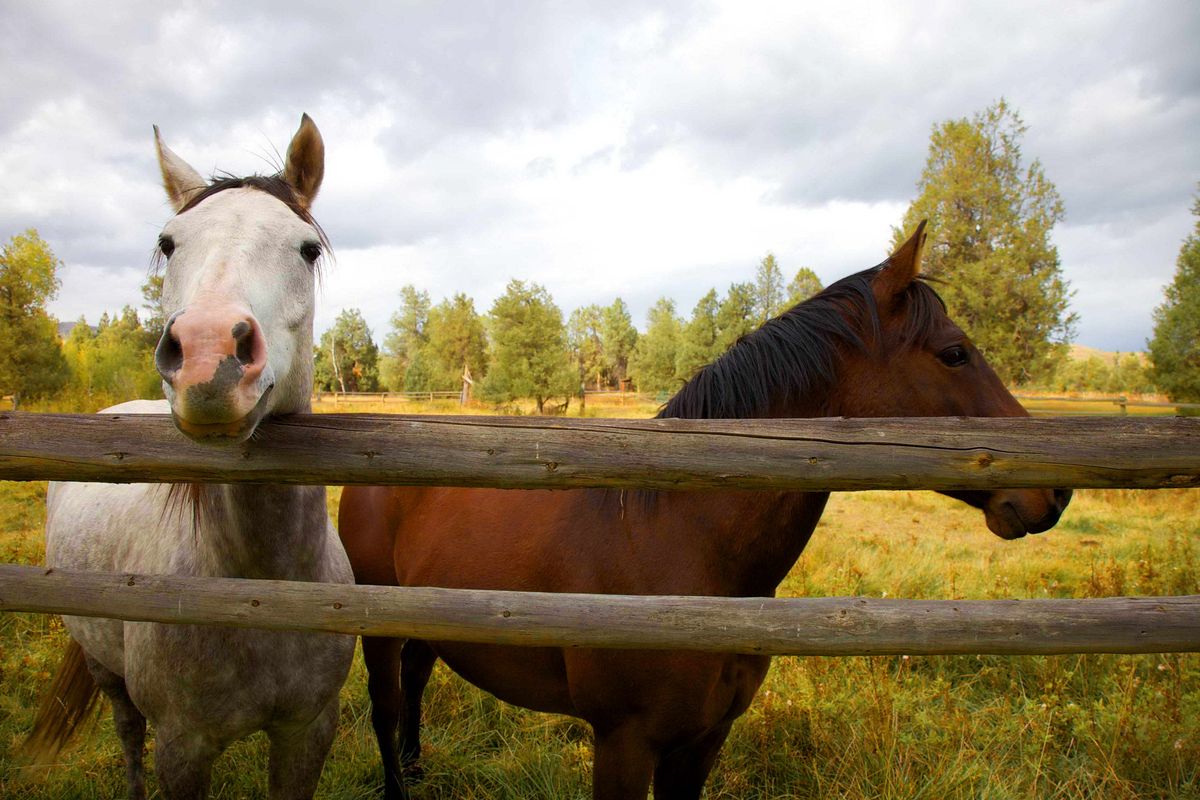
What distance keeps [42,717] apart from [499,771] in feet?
8.21

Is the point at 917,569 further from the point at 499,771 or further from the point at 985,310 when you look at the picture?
the point at 985,310

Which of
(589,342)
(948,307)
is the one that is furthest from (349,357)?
(948,307)

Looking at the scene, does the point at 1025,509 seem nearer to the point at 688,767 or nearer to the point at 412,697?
the point at 688,767

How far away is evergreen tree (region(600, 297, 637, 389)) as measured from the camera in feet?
196

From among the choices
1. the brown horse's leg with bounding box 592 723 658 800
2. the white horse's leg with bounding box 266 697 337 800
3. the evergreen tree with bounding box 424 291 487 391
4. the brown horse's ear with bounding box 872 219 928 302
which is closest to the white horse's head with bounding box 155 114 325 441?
the white horse's leg with bounding box 266 697 337 800

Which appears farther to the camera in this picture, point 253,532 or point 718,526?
point 718,526

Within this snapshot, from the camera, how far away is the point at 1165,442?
1.56m

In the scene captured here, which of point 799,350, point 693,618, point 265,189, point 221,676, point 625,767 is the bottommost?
point 625,767

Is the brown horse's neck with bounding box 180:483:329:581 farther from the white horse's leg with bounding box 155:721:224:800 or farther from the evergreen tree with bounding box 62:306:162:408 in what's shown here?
the evergreen tree with bounding box 62:306:162:408

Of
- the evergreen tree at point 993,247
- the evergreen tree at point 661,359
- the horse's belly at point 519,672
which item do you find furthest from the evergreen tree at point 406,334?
the horse's belly at point 519,672

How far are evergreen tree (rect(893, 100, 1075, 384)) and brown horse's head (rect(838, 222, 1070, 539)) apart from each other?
2156cm

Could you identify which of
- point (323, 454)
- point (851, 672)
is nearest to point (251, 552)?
point (323, 454)

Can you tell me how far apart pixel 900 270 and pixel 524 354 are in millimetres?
26832

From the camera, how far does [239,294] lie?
4.57 ft
